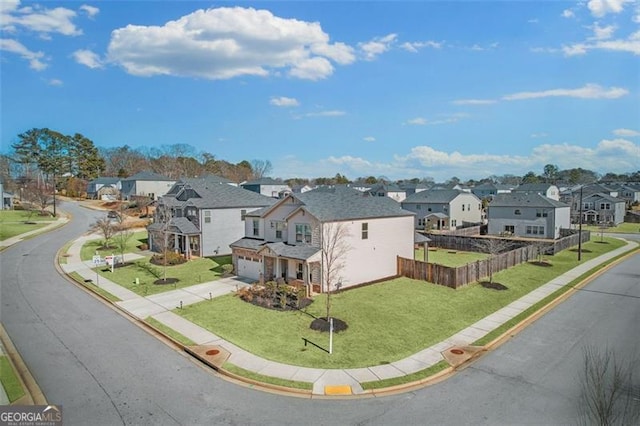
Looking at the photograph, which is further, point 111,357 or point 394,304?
point 394,304

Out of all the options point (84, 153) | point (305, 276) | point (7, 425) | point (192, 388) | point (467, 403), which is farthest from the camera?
point (84, 153)

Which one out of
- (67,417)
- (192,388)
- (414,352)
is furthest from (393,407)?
(67,417)

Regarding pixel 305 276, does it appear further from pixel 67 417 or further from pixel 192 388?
pixel 67 417

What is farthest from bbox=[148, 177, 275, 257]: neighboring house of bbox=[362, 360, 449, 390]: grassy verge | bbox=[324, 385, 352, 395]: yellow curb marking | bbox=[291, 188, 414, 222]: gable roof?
bbox=[362, 360, 449, 390]: grassy verge

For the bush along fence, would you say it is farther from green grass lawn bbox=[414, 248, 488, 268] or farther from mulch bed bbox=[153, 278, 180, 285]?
mulch bed bbox=[153, 278, 180, 285]

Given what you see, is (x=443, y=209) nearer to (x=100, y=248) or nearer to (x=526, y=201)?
(x=526, y=201)

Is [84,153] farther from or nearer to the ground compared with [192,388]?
farther from the ground
